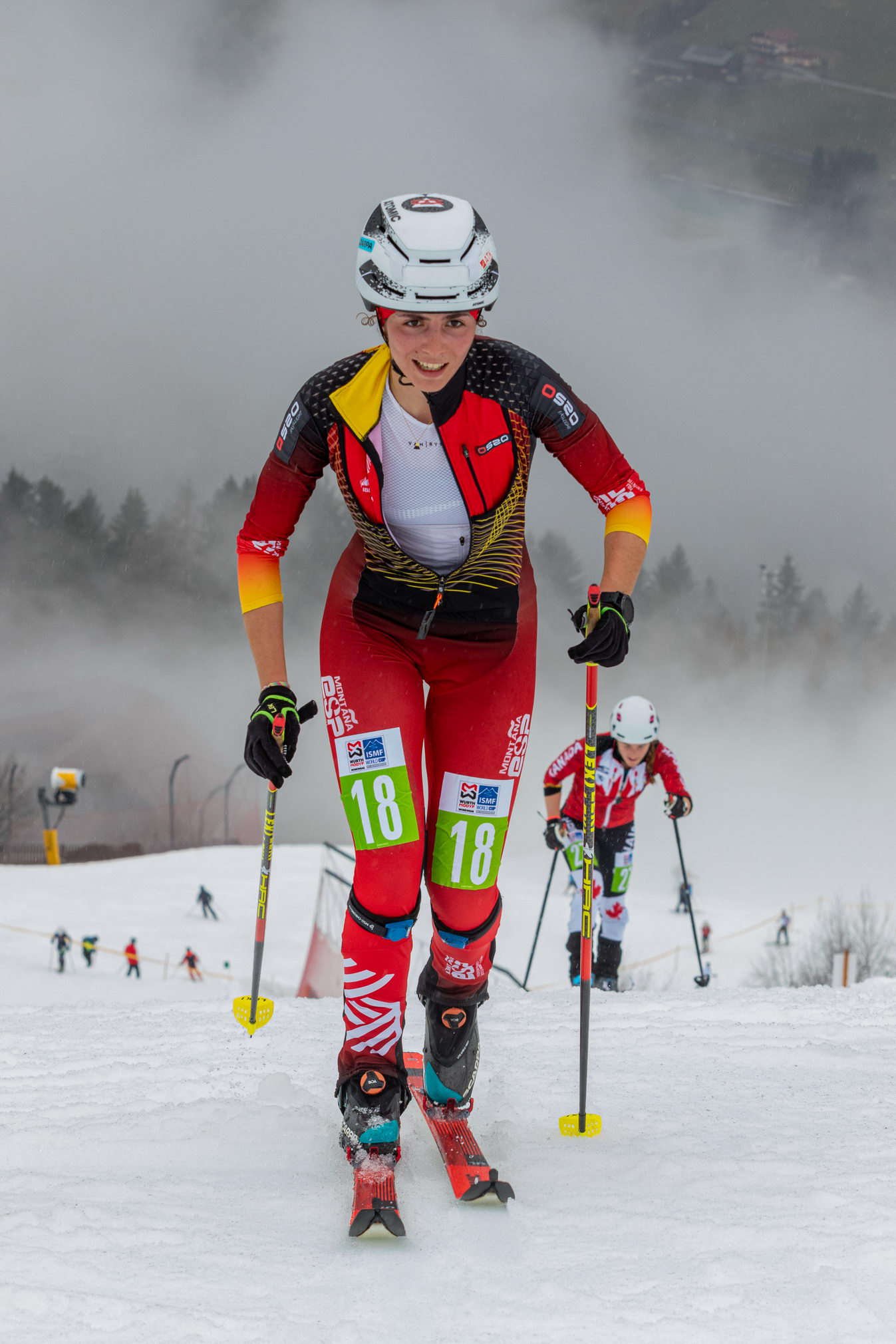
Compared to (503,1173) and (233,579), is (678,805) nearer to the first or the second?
(503,1173)

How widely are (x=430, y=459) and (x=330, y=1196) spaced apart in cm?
215

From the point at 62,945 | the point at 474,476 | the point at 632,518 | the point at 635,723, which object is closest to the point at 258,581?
the point at 474,476

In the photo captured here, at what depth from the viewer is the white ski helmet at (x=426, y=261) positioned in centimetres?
304

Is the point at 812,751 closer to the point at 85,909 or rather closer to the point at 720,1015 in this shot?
the point at 85,909

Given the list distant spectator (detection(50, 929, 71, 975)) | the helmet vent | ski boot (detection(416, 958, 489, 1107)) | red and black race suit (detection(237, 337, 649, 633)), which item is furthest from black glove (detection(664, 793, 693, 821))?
distant spectator (detection(50, 929, 71, 975))

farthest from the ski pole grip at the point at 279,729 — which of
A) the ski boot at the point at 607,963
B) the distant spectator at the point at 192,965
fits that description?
the distant spectator at the point at 192,965

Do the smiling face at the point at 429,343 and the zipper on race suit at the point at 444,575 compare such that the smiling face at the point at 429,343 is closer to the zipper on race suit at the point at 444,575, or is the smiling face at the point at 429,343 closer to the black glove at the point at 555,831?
the zipper on race suit at the point at 444,575

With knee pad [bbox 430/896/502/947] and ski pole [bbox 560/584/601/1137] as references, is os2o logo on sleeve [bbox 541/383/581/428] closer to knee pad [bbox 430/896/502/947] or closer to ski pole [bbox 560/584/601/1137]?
ski pole [bbox 560/584/601/1137]

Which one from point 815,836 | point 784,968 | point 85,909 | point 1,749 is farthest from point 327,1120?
point 815,836

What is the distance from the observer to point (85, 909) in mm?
27250

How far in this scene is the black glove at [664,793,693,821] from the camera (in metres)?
8.48

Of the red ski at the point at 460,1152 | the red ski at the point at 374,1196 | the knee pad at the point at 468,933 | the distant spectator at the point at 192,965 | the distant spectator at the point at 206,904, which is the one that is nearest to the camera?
the red ski at the point at 374,1196

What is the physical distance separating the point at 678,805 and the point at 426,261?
20.3 feet

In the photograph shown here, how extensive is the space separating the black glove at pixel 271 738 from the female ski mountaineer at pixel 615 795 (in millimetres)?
5446
